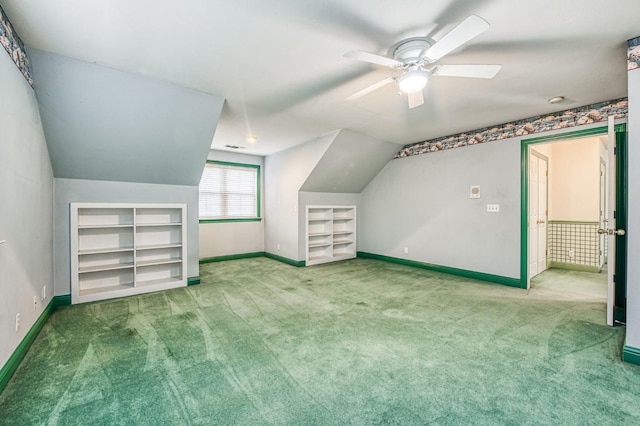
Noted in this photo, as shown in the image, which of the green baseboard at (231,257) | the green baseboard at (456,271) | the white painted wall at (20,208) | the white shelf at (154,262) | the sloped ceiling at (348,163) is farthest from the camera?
the green baseboard at (231,257)

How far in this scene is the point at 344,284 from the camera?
4.32 metres

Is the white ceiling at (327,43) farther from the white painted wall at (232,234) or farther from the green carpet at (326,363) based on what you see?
the white painted wall at (232,234)

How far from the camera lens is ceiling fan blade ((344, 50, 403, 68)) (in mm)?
1878

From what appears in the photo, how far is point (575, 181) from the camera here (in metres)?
5.25

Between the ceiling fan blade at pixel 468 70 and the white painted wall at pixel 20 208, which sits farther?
the ceiling fan blade at pixel 468 70

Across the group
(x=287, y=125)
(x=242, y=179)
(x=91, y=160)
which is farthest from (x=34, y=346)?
(x=242, y=179)

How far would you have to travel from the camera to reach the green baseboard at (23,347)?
6.07ft

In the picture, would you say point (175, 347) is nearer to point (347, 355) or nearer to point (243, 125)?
point (347, 355)

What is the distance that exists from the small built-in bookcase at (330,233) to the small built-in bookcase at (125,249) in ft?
7.97

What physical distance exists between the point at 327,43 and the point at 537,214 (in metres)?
4.64

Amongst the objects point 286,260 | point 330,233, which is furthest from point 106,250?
point 330,233

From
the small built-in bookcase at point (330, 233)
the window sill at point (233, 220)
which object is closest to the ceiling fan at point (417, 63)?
the small built-in bookcase at point (330, 233)

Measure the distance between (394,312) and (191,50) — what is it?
3259 millimetres

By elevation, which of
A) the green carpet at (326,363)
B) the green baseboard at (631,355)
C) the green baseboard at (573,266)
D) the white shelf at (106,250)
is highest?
the white shelf at (106,250)
